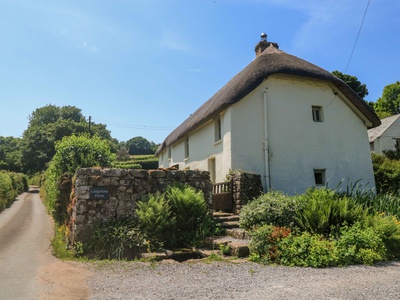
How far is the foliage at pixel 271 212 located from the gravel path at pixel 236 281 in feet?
6.61

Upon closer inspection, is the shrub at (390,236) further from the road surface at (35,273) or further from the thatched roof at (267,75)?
the thatched roof at (267,75)

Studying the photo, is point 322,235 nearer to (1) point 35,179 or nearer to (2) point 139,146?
(1) point 35,179

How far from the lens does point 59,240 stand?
8008mm

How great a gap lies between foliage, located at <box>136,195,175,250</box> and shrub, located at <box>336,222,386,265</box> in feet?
12.1

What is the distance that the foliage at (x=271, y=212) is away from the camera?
7695mm

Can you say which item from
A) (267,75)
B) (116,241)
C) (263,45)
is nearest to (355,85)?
(263,45)

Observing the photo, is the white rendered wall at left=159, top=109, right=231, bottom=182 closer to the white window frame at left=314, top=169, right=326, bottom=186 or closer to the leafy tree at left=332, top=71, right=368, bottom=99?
the white window frame at left=314, top=169, right=326, bottom=186

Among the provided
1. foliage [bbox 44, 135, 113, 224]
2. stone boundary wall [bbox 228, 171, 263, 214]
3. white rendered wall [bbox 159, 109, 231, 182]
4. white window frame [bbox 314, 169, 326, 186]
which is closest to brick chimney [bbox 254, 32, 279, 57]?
white rendered wall [bbox 159, 109, 231, 182]

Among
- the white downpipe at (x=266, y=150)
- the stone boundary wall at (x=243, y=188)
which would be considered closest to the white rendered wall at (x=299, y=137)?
the white downpipe at (x=266, y=150)

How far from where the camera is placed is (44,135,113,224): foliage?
888 cm

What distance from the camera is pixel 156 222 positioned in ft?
23.8

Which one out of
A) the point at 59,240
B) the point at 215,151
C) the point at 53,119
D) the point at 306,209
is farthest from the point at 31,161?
the point at 306,209

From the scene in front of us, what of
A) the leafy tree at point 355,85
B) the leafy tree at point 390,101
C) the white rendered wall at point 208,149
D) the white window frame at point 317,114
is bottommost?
the white rendered wall at point 208,149

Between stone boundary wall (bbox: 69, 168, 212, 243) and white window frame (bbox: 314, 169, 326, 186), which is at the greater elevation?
white window frame (bbox: 314, 169, 326, 186)
